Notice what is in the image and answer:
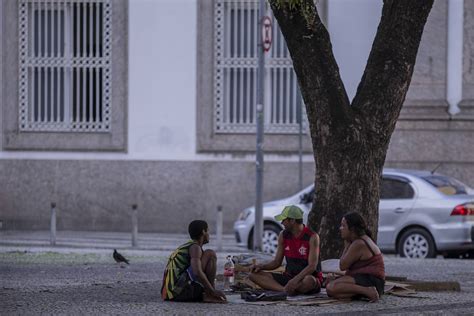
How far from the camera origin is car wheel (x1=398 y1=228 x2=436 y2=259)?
22.1 metres

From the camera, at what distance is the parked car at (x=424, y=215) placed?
2164cm

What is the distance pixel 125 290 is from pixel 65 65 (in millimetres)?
16602

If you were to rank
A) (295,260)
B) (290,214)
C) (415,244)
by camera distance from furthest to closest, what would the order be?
(415,244) < (295,260) < (290,214)

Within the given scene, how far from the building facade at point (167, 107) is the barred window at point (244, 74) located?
0.09 ft

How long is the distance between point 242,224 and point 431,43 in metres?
8.38

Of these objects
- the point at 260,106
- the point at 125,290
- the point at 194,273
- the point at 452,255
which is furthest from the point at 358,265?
the point at 260,106

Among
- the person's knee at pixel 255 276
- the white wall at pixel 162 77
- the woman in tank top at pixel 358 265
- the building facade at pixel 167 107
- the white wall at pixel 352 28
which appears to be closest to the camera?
the woman in tank top at pixel 358 265

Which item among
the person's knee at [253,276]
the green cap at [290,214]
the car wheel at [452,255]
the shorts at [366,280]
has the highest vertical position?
the green cap at [290,214]

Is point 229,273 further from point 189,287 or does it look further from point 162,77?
point 162,77

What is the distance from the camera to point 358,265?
13.7 meters

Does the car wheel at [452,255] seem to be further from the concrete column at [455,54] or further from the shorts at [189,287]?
the shorts at [189,287]

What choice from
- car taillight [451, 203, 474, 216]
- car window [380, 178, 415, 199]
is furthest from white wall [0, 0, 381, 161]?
car taillight [451, 203, 474, 216]

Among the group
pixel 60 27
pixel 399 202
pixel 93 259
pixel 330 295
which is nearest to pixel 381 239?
pixel 399 202

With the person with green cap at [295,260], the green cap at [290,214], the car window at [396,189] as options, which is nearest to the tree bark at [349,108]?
the person with green cap at [295,260]
